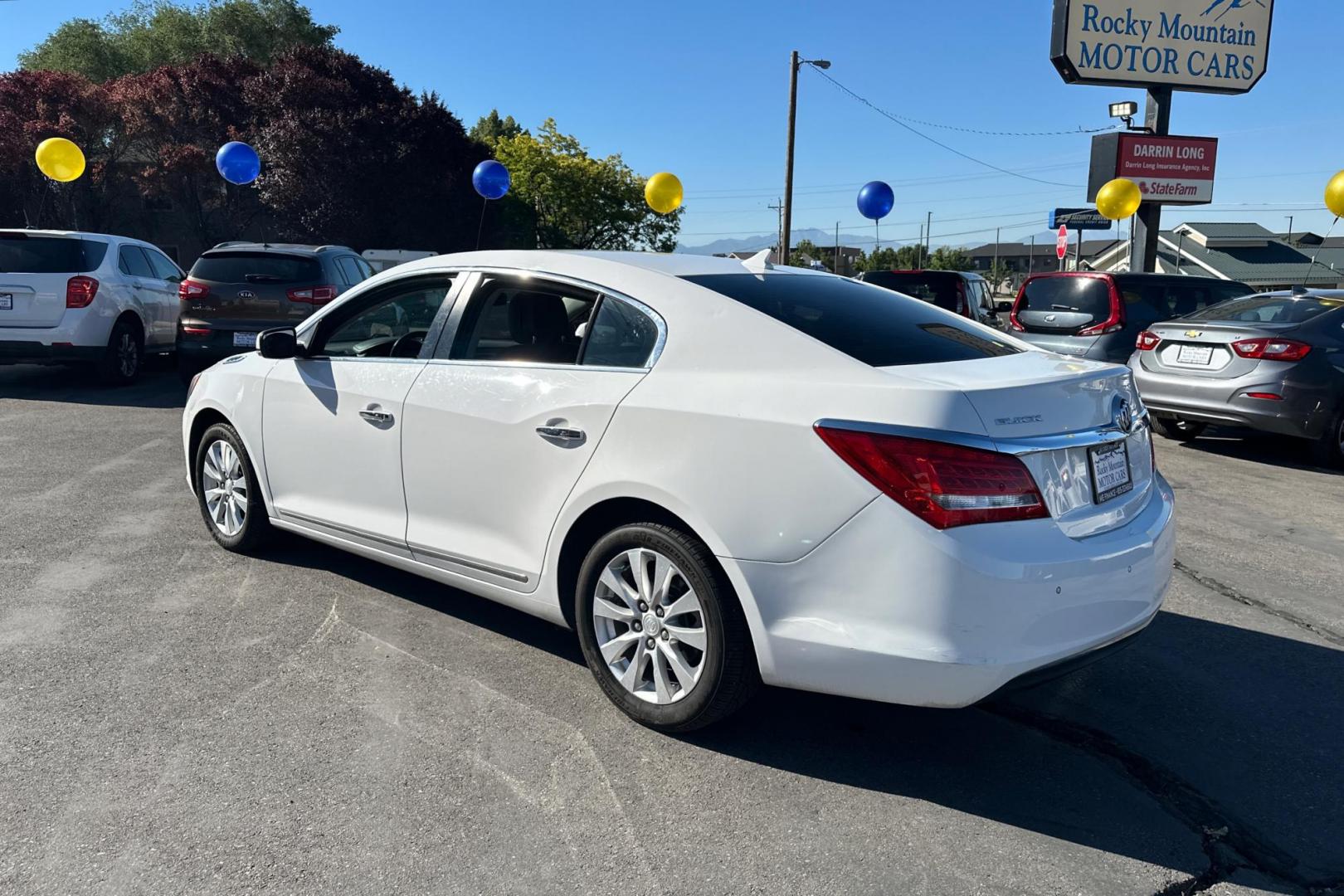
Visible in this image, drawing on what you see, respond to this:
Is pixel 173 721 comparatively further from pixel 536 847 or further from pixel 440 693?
pixel 536 847

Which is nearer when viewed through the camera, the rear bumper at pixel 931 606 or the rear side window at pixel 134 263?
the rear bumper at pixel 931 606

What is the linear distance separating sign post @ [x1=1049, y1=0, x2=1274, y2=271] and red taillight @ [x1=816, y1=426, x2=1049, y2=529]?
67.5ft

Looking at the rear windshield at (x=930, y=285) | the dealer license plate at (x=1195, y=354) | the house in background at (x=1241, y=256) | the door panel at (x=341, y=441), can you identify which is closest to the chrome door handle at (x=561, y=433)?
the door panel at (x=341, y=441)

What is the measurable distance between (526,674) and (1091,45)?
827 inches

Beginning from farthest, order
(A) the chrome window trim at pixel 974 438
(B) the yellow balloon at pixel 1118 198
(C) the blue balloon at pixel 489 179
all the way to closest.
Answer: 1. (C) the blue balloon at pixel 489 179
2. (B) the yellow balloon at pixel 1118 198
3. (A) the chrome window trim at pixel 974 438

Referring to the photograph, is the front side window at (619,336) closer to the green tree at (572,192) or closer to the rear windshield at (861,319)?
the rear windshield at (861,319)

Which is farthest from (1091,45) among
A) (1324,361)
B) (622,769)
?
(622,769)

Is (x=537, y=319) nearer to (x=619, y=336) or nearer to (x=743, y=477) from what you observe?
(x=619, y=336)

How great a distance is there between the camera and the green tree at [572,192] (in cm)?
4962

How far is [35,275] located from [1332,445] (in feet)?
40.5

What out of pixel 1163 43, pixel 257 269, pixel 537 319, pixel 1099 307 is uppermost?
pixel 1163 43

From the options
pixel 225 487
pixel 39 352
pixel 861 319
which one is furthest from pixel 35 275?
pixel 861 319

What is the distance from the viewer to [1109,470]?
311 centimetres

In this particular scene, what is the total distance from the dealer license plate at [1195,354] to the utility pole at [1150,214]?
1435 centimetres
